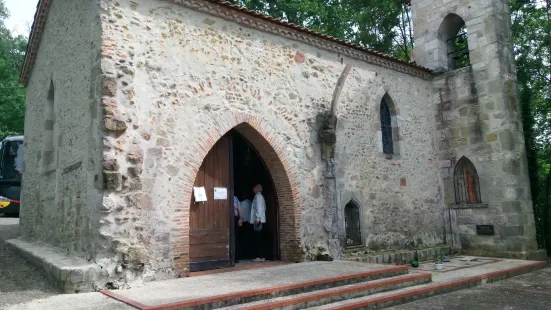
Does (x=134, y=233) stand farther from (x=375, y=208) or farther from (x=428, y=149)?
(x=428, y=149)

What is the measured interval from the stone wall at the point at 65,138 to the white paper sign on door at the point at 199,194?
1741mm

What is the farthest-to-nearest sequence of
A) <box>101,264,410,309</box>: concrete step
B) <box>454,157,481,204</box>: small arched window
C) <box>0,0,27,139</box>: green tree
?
<box>0,0,27,139</box>: green tree < <box>454,157,481,204</box>: small arched window < <box>101,264,410,309</box>: concrete step

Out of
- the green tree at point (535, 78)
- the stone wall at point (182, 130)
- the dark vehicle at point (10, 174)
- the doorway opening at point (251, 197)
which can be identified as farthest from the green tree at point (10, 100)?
the green tree at point (535, 78)

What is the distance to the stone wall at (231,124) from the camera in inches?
251

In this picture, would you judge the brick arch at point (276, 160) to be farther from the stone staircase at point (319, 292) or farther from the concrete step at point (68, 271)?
the concrete step at point (68, 271)

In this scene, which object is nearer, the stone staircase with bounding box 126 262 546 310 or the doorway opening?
the stone staircase with bounding box 126 262 546 310

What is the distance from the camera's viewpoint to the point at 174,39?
280 inches

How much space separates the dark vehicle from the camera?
53.9ft

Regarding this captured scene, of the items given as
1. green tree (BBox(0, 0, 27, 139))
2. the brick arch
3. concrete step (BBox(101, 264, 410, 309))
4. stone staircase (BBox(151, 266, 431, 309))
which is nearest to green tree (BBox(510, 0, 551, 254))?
stone staircase (BBox(151, 266, 431, 309))

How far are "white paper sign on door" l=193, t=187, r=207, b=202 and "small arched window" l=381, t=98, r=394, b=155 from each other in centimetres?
523

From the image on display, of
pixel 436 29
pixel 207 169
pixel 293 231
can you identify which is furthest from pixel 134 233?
pixel 436 29

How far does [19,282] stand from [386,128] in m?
8.56

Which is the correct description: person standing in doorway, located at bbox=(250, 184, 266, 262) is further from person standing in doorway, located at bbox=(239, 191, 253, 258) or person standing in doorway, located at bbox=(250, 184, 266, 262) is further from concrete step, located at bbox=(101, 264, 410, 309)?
concrete step, located at bbox=(101, 264, 410, 309)

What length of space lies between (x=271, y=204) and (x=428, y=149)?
17.2 ft
